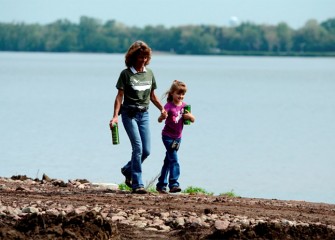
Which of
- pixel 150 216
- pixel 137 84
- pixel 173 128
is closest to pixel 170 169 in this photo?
pixel 173 128

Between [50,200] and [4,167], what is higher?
[50,200]

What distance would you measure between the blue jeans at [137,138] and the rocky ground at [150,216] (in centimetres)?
27

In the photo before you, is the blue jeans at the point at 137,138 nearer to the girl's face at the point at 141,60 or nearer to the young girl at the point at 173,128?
the young girl at the point at 173,128

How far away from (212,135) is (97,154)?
25.2ft

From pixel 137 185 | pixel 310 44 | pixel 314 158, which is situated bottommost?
pixel 310 44

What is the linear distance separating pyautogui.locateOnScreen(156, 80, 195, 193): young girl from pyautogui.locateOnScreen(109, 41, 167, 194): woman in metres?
0.31

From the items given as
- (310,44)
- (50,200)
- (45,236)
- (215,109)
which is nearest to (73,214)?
(45,236)

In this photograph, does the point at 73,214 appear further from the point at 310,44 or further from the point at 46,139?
the point at 310,44

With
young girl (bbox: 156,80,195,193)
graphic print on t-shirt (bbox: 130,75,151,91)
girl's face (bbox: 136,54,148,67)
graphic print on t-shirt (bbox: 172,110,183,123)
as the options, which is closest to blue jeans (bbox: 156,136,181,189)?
young girl (bbox: 156,80,195,193)

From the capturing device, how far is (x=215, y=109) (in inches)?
1998

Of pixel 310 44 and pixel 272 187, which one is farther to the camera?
pixel 310 44

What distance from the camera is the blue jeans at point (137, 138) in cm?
1474

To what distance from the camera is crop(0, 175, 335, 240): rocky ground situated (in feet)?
37.1

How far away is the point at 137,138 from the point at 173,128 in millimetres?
654
